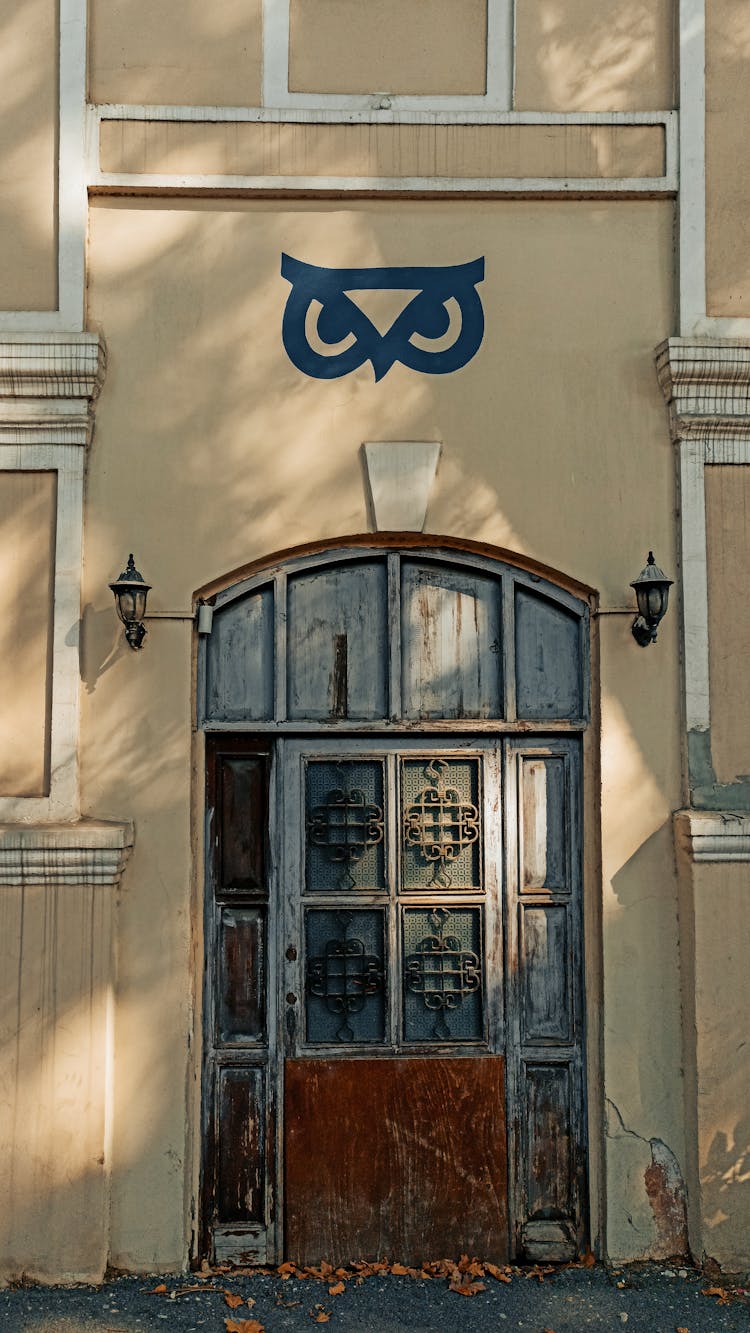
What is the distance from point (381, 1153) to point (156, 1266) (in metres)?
1.09

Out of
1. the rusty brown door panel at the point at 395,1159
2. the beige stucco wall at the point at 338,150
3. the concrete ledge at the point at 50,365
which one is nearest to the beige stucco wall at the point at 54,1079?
the rusty brown door panel at the point at 395,1159

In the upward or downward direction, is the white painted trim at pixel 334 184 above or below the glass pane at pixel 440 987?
above

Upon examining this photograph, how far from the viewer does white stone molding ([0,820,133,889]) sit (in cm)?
508

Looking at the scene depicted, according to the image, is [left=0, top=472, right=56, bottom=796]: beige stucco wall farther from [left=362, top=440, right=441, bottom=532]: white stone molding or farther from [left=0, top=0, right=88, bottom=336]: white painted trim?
[left=362, top=440, right=441, bottom=532]: white stone molding

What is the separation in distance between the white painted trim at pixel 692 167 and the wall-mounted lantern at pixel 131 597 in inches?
111

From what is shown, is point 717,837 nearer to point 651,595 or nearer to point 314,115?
point 651,595

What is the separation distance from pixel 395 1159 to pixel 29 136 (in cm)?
504

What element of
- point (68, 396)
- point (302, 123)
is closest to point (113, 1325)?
point (68, 396)

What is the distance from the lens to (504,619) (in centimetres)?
549

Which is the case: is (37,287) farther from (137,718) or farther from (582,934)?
(582,934)

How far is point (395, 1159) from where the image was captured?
5.30 meters

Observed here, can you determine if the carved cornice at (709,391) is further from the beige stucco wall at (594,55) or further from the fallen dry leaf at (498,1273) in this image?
the fallen dry leaf at (498,1273)

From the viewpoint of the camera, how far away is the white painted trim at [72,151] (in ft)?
17.7

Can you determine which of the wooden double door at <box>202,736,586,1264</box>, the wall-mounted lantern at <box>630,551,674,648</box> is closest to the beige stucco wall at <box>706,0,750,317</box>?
the wall-mounted lantern at <box>630,551,674,648</box>
